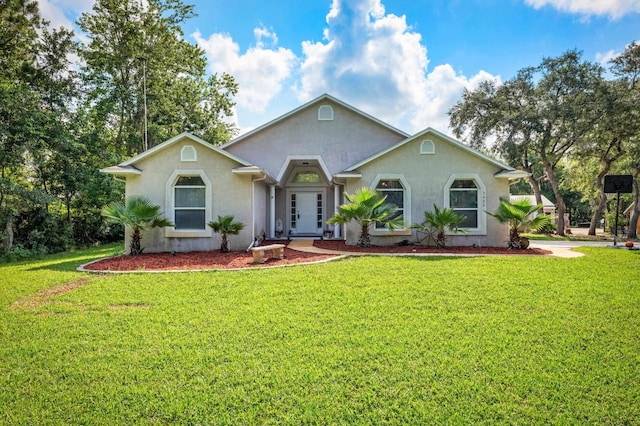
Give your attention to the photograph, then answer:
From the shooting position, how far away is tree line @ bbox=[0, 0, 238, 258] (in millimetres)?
16172

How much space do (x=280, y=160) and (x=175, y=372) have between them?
44.2 ft

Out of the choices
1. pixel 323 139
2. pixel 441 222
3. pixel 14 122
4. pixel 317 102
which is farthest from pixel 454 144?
pixel 14 122

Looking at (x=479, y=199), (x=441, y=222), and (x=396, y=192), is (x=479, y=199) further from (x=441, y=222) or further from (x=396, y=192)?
(x=396, y=192)

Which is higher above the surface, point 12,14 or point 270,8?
point 12,14

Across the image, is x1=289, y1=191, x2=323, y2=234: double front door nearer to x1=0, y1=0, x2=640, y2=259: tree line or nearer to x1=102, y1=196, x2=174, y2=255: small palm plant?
x1=102, y1=196, x2=174, y2=255: small palm plant

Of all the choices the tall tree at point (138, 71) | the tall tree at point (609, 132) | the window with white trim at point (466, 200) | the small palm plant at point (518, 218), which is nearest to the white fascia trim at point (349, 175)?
the window with white trim at point (466, 200)

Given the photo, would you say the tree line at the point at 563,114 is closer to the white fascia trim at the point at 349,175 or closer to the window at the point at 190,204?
the white fascia trim at the point at 349,175

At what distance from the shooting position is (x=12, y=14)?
53.1 ft

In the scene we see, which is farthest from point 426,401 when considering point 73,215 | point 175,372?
point 73,215

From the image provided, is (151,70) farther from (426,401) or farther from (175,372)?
(426,401)

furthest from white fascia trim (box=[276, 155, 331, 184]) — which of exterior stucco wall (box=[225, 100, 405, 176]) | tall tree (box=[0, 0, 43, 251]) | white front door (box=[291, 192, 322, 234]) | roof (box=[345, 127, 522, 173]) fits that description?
tall tree (box=[0, 0, 43, 251])

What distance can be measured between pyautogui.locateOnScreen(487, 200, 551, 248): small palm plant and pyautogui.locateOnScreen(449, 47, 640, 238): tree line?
8110mm

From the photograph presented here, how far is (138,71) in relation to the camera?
23.8 meters

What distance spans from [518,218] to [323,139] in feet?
30.3
